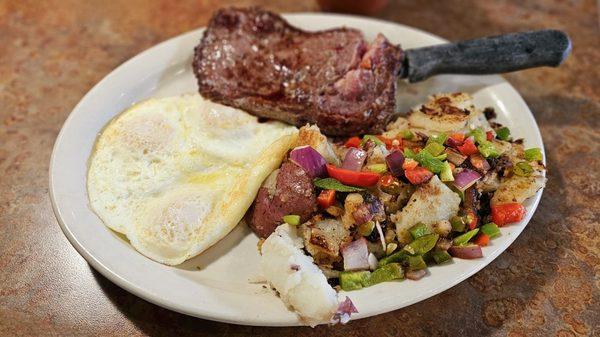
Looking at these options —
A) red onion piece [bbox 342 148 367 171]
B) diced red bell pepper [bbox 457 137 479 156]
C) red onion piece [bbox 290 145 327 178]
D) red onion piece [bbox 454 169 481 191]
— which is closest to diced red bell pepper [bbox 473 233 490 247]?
red onion piece [bbox 454 169 481 191]

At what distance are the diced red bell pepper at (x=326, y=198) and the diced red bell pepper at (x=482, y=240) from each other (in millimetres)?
802

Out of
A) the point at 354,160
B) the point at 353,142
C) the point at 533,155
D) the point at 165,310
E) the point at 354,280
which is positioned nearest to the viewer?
the point at 354,280

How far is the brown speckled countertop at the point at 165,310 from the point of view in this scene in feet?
9.29

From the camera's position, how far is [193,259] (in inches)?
117

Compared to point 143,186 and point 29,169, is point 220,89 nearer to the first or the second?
point 143,186

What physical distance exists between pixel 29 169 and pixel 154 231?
1336 mm

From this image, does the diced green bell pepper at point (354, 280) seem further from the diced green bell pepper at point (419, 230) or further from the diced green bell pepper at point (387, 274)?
the diced green bell pepper at point (419, 230)

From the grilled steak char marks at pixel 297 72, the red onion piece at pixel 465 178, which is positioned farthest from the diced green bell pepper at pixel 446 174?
the grilled steak char marks at pixel 297 72

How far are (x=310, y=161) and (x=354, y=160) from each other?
0.25m

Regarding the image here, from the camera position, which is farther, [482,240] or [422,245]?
[482,240]

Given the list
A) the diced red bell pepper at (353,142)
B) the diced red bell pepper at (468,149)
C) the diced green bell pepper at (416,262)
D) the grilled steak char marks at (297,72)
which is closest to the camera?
the diced green bell pepper at (416,262)

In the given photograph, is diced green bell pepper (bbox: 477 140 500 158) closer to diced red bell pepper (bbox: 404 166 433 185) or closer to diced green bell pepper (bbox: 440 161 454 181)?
diced green bell pepper (bbox: 440 161 454 181)

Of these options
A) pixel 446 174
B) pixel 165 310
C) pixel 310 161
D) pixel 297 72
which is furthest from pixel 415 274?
pixel 297 72

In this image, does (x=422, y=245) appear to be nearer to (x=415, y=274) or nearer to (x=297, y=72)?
(x=415, y=274)
